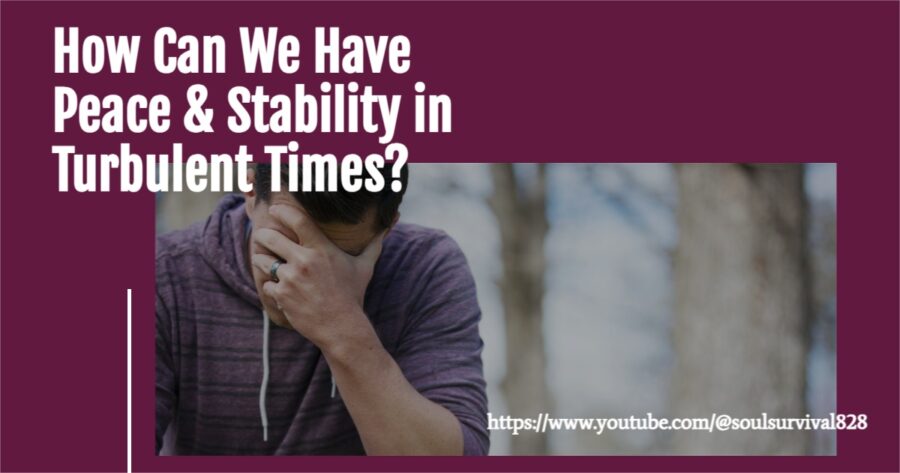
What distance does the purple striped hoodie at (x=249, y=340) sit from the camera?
3.60 m

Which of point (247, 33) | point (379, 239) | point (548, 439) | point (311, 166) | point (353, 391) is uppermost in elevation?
point (247, 33)

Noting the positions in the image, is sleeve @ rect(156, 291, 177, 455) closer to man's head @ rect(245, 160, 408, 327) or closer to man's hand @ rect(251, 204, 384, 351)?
man's head @ rect(245, 160, 408, 327)

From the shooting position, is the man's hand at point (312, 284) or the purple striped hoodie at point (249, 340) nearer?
the man's hand at point (312, 284)

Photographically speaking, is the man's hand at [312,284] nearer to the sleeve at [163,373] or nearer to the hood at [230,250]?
the hood at [230,250]

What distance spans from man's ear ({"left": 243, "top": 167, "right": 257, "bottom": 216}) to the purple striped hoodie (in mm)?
99

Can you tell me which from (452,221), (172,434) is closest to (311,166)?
(172,434)

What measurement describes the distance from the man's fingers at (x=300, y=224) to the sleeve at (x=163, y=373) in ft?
2.04

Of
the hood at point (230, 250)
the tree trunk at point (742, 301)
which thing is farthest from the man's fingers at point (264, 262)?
the tree trunk at point (742, 301)

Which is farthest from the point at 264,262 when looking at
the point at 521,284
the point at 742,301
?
the point at 521,284

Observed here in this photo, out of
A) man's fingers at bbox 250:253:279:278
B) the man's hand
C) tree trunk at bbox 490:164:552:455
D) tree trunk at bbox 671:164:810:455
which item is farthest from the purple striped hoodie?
tree trunk at bbox 490:164:552:455

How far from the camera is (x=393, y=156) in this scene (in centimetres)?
388

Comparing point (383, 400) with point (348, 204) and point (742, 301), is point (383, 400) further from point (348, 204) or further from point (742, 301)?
point (742, 301)

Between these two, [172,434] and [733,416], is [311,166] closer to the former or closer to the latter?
[172,434]

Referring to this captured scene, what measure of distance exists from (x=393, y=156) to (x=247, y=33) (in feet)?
2.18
